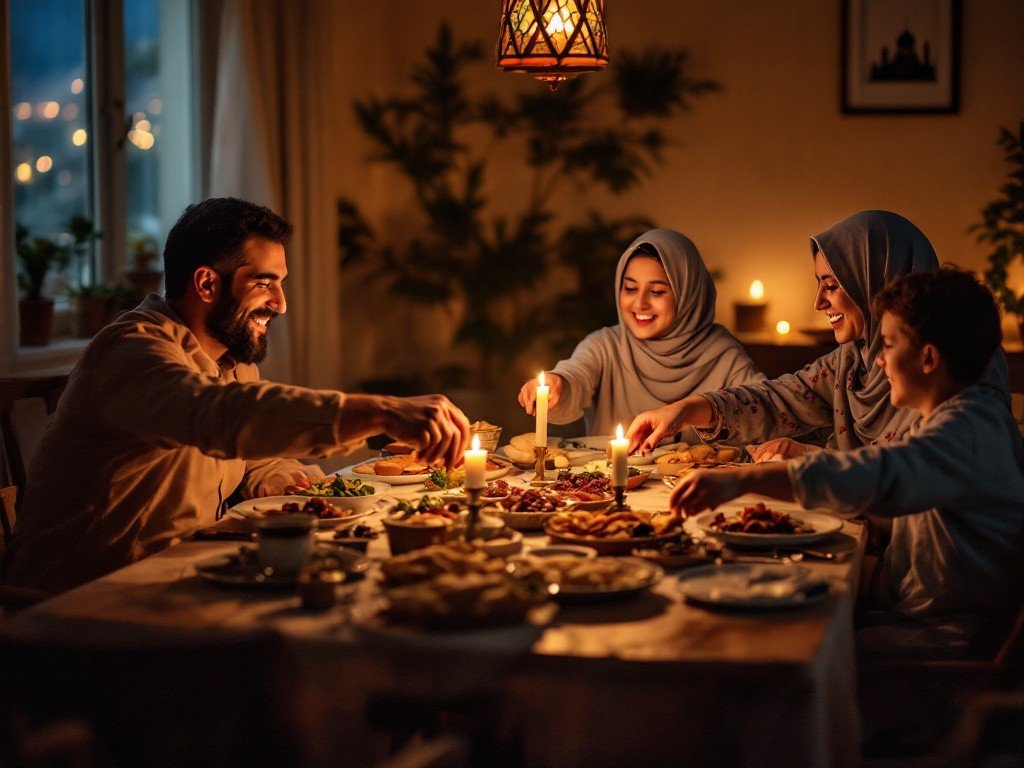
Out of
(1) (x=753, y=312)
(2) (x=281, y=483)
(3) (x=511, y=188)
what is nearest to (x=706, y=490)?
(2) (x=281, y=483)

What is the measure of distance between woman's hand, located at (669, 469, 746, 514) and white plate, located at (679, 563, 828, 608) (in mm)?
150

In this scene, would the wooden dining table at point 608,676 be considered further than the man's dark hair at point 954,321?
No

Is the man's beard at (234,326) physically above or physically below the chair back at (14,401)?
above

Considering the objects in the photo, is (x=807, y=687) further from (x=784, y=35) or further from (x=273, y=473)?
(x=784, y=35)

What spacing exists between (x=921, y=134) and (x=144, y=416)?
4.45 m

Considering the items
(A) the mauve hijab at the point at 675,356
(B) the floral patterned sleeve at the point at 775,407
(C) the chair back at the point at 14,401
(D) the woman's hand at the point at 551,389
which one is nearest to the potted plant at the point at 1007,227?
(A) the mauve hijab at the point at 675,356

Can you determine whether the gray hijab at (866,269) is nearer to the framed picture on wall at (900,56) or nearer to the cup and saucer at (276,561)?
the cup and saucer at (276,561)

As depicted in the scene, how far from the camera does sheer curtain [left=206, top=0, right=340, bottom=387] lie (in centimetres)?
495

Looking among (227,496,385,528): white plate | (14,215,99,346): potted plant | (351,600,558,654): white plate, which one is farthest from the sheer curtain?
(351,600,558,654): white plate

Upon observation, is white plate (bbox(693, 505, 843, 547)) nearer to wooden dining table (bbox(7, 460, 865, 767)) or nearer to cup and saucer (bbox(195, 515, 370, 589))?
wooden dining table (bbox(7, 460, 865, 767))

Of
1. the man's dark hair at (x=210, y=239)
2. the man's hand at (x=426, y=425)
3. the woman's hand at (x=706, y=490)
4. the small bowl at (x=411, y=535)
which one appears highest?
the man's dark hair at (x=210, y=239)

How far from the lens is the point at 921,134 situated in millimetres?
5750

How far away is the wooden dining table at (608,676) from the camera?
5.21ft

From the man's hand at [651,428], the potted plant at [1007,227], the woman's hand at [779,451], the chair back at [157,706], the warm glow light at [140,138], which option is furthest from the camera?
the potted plant at [1007,227]
